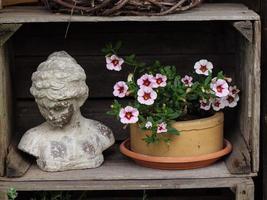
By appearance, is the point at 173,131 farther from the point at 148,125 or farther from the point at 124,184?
the point at 124,184

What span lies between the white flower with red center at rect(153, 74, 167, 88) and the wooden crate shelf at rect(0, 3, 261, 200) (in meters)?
0.20

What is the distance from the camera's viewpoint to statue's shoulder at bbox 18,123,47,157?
2174mm

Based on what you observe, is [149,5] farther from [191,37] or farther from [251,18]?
[191,37]

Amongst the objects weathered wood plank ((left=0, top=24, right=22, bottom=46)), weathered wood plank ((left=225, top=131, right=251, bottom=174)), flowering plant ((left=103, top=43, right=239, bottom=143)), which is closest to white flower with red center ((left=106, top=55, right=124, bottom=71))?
flowering plant ((left=103, top=43, right=239, bottom=143))

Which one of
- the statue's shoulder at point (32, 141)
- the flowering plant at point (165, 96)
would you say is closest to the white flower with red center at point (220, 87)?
the flowering plant at point (165, 96)

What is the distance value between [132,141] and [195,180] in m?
0.26

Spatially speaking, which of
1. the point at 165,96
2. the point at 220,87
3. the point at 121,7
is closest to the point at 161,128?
the point at 165,96

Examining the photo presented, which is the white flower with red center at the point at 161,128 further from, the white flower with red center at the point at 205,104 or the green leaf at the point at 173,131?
the white flower with red center at the point at 205,104

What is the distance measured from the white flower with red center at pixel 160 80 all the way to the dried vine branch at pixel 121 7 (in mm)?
211

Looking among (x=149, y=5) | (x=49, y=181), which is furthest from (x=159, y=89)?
(x=49, y=181)

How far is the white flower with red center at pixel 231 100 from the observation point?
227 cm

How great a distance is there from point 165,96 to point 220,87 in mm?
175

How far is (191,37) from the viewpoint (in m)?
2.46

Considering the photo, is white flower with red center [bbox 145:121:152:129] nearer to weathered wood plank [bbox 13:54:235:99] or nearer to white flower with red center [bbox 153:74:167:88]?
white flower with red center [bbox 153:74:167:88]
